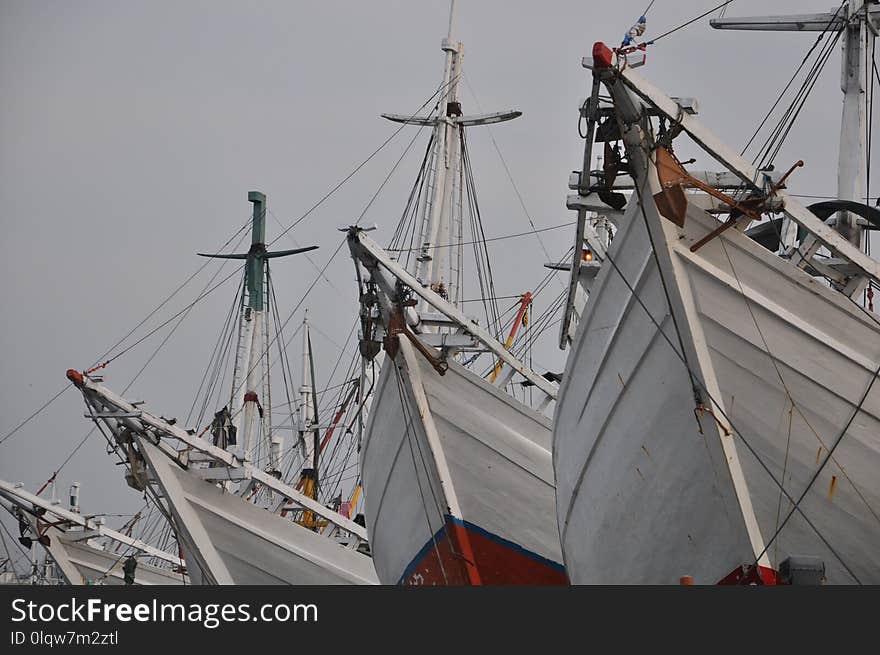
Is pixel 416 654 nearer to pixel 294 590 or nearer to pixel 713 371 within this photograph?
pixel 294 590

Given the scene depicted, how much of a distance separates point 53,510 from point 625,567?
55.0 feet

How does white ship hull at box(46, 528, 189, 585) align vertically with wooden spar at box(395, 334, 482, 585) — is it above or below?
above

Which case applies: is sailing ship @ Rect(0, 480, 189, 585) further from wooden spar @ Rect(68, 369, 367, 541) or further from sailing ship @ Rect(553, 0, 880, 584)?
sailing ship @ Rect(553, 0, 880, 584)

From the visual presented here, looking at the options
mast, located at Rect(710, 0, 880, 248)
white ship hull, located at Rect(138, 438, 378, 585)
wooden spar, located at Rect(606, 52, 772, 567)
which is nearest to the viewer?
wooden spar, located at Rect(606, 52, 772, 567)

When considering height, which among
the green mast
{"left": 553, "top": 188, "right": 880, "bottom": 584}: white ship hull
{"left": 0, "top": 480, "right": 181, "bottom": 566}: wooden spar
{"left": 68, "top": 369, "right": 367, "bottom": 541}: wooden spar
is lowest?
{"left": 553, "top": 188, "right": 880, "bottom": 584}: white ship hull

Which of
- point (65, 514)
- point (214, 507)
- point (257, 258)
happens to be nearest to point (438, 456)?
point (214, 507)

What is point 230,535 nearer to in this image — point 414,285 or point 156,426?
point 156,426

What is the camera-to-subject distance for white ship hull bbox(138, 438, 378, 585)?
21938 millimetres

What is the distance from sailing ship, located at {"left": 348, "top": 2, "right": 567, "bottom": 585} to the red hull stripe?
0.01 meters

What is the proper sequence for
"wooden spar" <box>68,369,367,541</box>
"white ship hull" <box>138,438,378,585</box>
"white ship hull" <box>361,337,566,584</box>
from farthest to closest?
"white ship hull" <box>138,438,378,585</box>, "wooden spar" <box>68,369,367,541</box>, "white ship hull" <box>361,337,566,584</box>

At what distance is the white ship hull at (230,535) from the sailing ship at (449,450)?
2973 mm

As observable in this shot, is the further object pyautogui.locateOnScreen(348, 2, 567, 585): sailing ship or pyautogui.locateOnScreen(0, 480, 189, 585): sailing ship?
pyautogui.locateOnScreen(0, 480, 189, 585): sailing ship

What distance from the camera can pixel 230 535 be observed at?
22.2 m

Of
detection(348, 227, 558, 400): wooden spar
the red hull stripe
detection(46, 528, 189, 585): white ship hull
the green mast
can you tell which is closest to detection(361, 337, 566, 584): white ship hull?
the red hull stripe
